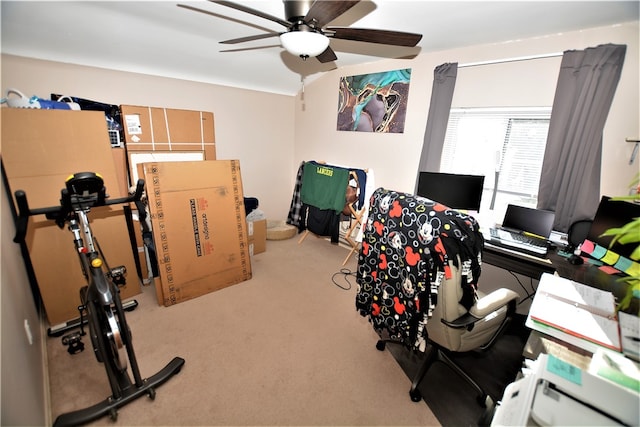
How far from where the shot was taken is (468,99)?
2512mm

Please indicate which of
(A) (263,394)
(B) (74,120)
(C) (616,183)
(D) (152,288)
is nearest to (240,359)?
(A) (263,394)

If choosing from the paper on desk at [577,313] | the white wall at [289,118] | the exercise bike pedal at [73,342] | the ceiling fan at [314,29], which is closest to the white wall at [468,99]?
the white wall at [289,118]

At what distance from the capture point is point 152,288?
103 inches

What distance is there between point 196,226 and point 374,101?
2377 millimetres

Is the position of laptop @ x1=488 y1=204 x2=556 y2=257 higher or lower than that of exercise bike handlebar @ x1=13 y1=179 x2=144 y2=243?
lower

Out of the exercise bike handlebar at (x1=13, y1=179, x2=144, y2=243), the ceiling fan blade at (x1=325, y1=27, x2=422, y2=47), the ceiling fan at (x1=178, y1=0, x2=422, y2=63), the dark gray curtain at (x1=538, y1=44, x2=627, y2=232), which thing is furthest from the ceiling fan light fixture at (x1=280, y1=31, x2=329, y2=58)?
the dark gray curtain at (x1=538, y1=44, x2=627, y2=232)

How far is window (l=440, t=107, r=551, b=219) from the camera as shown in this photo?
231 centimetres

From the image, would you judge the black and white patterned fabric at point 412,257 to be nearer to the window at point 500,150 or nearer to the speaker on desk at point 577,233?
the speaker on desk at point 577,233

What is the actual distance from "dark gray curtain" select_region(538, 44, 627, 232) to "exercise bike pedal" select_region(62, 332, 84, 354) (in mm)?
3566

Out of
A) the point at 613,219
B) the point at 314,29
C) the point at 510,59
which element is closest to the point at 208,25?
the point at 314,29

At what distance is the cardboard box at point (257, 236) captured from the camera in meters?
3.24

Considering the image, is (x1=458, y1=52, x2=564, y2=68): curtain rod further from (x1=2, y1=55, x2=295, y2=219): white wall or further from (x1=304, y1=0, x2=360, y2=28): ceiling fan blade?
(x1=2, y1=55, x2=295, y2=219): white wall

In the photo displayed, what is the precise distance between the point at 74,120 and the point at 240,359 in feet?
6.88

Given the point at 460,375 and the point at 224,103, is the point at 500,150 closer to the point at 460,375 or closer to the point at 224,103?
the point at 460,375
